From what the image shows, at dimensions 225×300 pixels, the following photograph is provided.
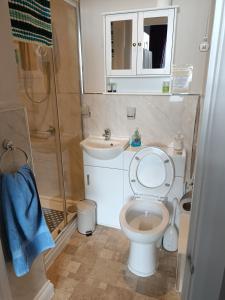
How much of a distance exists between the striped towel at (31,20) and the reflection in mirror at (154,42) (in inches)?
32.1

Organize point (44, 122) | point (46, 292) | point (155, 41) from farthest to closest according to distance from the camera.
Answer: point (44, 122)
point (155, 41)
point (46, 292)

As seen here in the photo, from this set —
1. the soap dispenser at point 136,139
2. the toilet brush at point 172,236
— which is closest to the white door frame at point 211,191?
the toilet brush at point 172,236

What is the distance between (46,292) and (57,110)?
4.85ft

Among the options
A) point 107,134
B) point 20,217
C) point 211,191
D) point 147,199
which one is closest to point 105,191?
point 147,199

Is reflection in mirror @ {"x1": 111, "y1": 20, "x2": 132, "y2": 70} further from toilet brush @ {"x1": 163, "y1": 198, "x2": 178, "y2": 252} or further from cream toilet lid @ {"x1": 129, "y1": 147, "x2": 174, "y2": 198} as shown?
toilet brush @ {"x1": 163, "y1": 198, "x2": 178, "y2": 252}

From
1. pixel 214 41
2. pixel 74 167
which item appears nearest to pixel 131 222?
pixel 74 167

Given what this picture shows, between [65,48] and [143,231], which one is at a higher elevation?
[65,48]

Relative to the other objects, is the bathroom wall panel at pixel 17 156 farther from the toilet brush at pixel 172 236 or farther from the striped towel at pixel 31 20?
the toilet brush at pixel 172 236

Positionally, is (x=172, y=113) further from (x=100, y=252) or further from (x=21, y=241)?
(x=21, y=241)

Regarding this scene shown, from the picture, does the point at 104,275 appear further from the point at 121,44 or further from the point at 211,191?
the point at 121,44

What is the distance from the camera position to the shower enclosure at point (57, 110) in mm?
1979

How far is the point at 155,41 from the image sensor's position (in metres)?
1.86

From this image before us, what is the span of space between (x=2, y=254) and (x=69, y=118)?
143cm

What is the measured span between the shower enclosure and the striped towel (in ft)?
1.54
